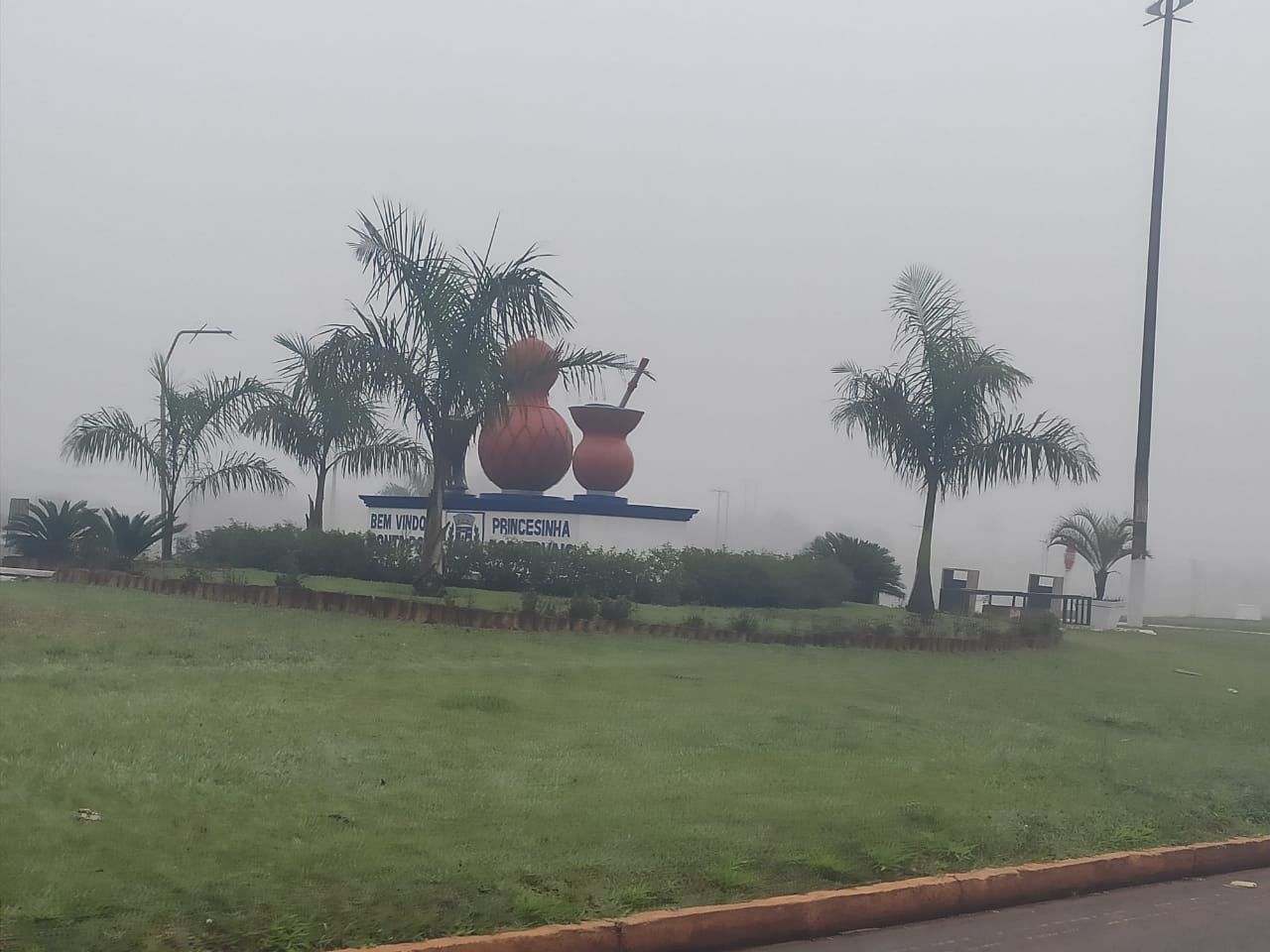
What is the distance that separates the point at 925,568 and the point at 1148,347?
7.90 meters

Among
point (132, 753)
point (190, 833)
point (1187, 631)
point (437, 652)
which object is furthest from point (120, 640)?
point (1187, 631)

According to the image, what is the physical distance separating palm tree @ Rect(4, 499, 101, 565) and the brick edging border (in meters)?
4.17

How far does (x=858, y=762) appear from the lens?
8.38m

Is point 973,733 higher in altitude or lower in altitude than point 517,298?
lower

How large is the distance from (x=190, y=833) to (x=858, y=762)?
4.28 meters

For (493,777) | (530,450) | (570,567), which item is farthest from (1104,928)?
(530,450)

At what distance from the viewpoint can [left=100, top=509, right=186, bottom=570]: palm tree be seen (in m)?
21.1

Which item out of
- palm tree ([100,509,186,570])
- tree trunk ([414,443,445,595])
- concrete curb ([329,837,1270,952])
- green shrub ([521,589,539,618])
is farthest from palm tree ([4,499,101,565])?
concrete curb ([329,837,1270,952])

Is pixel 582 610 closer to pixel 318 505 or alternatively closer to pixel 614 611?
pixel 614 611

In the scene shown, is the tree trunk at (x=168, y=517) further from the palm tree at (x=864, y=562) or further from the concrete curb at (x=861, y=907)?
the concrete curb at (x=861, y=907)

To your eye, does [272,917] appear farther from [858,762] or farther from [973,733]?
[973,733]

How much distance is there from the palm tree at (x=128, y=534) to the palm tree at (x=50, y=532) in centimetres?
43

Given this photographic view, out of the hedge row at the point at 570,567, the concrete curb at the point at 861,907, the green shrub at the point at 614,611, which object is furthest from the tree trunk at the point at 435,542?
the concrete curb at the point at 861,907

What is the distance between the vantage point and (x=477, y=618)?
14219mm
